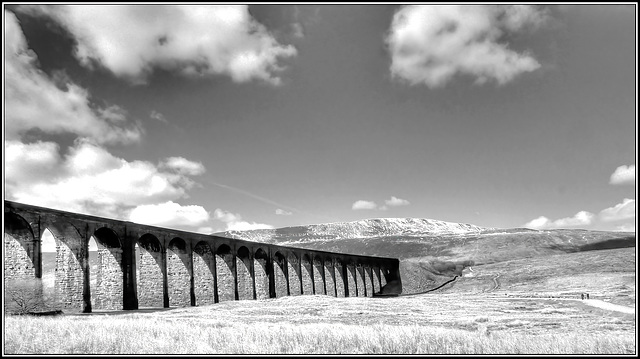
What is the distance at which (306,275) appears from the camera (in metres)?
62.8

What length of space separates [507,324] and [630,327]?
5226 millimetres

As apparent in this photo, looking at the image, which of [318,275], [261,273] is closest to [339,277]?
[318,275]

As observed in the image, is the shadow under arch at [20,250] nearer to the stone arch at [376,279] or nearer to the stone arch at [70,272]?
the stone arch at [70,272]

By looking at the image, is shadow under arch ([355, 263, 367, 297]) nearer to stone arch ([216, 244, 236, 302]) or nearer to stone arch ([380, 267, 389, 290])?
stone arch ([380, 267, 389, 290])

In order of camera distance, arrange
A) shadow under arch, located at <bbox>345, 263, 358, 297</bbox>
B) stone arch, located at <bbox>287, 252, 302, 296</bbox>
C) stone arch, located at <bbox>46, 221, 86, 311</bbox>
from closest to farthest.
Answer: stone arch, located at <bbox>46, 221, 86, 311</bbox>
stone arch, located at <bbox>287, 252, 302, 296</bbox>
shadow under arch, located at <bbox>345, 263, 358, 297</bbox>

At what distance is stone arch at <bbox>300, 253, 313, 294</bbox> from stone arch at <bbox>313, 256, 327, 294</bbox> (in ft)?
4.93

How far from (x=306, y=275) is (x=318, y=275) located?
14.1ft

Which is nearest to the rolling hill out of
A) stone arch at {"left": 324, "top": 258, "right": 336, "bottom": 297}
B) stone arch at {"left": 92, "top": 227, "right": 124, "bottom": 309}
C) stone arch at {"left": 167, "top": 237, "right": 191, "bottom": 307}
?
stone arch at {"left": 324, "top": 258, "right": 336, "bottom": 297}

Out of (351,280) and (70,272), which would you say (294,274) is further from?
(70,272)

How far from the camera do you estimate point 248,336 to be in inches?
566

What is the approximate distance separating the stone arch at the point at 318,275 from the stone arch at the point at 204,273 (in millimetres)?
24463

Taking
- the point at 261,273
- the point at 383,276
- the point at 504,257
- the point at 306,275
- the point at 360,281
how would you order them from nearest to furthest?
the point at 261,273 → the point at 306,275 → the point at 360,281 → the point at 383,276 → the point at 504,257

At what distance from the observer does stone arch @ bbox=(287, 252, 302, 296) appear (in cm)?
5819

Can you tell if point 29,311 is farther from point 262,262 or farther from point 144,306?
point 262,262
